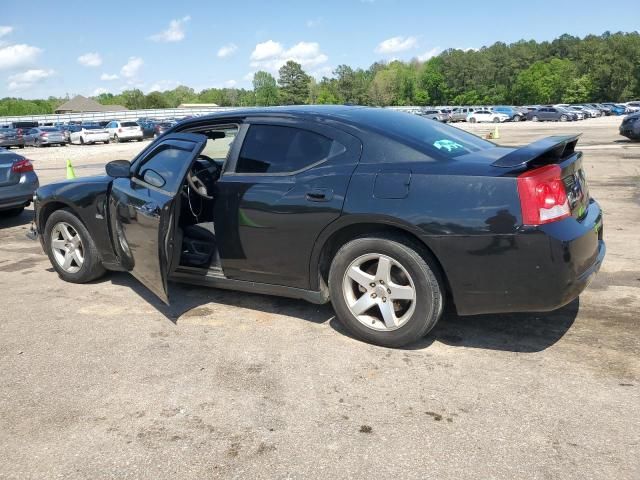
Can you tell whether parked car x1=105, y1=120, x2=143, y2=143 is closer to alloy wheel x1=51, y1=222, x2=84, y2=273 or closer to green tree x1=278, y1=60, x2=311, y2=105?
alloy wheel x1=51, y1=222, x2=84, y2=273

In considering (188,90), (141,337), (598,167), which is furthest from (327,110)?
(188,90)

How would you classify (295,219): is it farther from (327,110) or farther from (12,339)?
(12,339)

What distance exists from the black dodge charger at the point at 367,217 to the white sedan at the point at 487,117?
174 feet

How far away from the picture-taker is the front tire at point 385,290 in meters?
3.58

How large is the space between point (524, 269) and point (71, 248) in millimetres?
4294

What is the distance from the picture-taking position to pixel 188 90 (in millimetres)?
195000

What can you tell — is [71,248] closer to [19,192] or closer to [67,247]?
[67,247]

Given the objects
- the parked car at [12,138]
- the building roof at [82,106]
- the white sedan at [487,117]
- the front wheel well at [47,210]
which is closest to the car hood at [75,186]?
the front wheel well at [47,210]

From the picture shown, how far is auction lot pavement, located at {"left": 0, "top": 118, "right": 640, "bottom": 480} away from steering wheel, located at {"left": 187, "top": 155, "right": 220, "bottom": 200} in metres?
0.99

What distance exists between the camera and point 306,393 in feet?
10.8

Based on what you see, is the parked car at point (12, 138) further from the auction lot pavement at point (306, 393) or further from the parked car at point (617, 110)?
the parked car at point (617, 110)

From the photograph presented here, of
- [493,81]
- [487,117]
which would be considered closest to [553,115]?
[487,117]

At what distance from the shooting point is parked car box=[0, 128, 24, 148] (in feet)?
129

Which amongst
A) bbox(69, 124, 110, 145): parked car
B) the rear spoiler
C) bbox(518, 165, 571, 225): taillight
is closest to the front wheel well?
the rear spoiler
